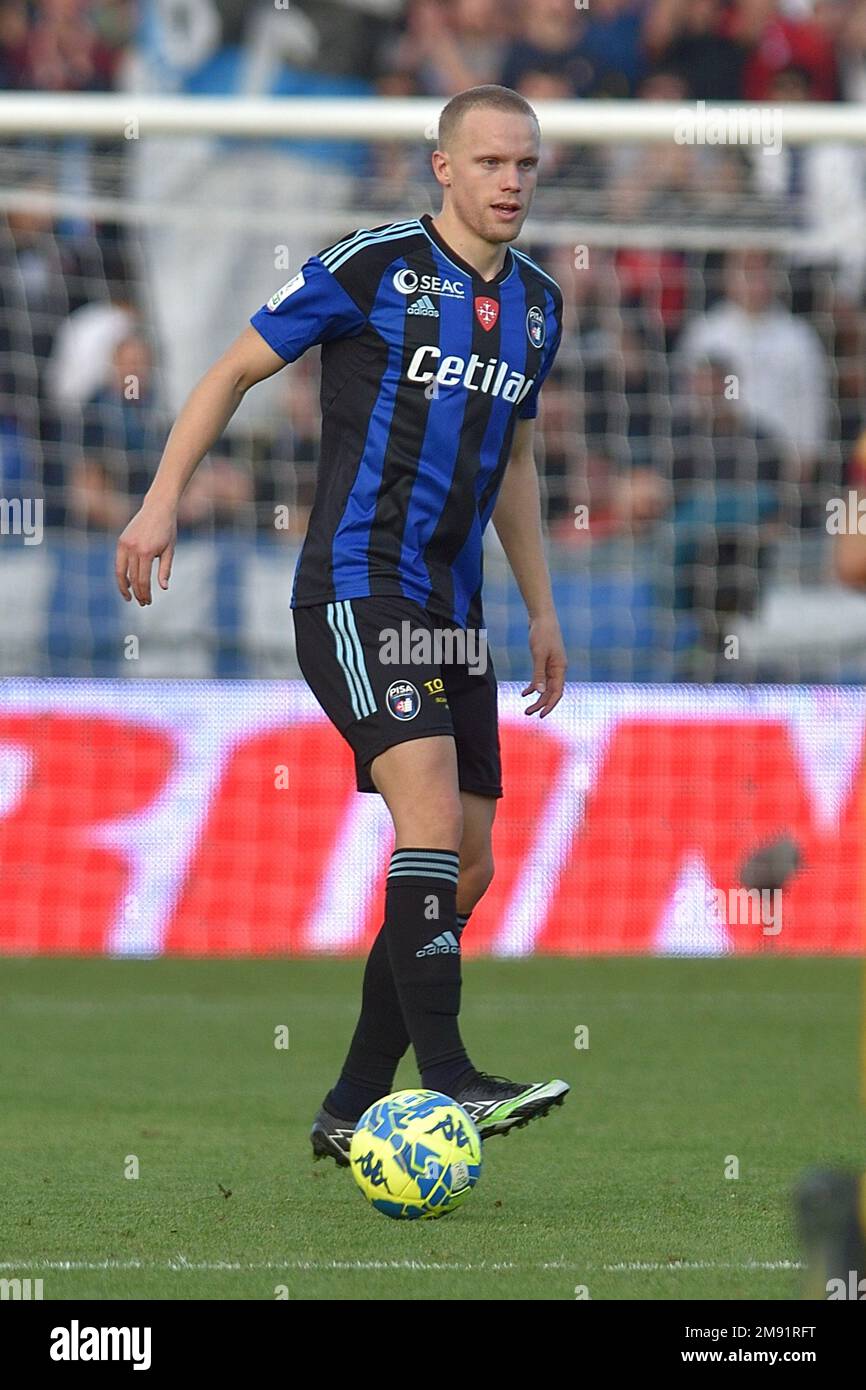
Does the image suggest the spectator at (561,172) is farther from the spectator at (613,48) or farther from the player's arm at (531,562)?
the player's arm at (531,562)

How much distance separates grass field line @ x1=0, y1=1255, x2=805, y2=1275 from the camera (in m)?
3.95

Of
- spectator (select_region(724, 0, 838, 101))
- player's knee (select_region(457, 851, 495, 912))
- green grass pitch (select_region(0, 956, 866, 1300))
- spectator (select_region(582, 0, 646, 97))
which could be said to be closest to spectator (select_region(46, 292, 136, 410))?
spectator (select_region(582, 0, 646, 97))

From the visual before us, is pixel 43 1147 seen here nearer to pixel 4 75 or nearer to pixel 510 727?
pixel 510 727

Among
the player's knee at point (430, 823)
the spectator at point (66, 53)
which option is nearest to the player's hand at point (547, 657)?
the player's knee at point (430, 823)

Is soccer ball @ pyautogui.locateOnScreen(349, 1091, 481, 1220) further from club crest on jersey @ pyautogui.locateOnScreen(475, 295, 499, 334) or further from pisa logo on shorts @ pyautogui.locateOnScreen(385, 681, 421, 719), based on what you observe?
club crest on jersey @ pyautogui.locateOnScreen(475, 295, 499, 334)

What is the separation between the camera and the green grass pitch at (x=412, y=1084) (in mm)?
3992

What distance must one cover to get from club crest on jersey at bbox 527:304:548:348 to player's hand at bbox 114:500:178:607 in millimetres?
952

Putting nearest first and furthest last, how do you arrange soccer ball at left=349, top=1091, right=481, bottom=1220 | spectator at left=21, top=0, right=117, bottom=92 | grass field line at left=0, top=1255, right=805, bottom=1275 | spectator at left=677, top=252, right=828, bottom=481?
grass field line at left=0, top=1255, right=805, bottom=1275 < soccer ball at left=349, top=1091, right=481, bottom=1220 < spectator at left=677, top=252, right=828, bottom=481 < spectator at left=21, top=0, right=117, bottom=92

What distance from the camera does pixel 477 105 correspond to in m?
4.88

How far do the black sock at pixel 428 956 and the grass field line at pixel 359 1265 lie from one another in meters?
0.60

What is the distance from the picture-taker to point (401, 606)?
481cm

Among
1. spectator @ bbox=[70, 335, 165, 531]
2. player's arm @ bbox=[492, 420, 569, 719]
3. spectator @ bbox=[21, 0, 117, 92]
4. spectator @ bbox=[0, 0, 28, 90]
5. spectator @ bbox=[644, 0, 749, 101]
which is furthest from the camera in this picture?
spectator @ bbox=[0, 0, 28, 90]

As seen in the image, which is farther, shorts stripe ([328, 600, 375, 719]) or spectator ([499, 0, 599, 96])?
spectator ([499, 0, 599, 96])

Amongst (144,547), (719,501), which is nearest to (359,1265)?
(144,547)
